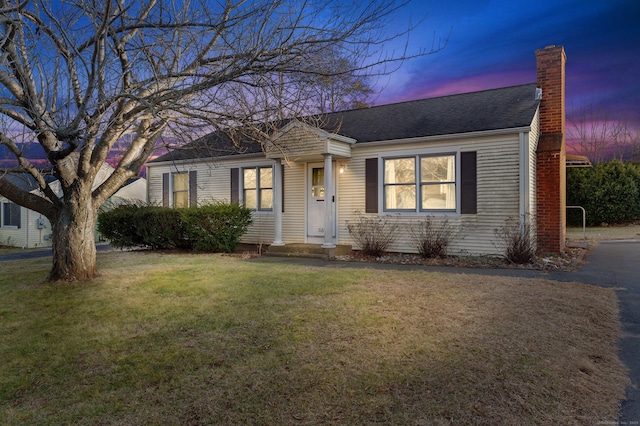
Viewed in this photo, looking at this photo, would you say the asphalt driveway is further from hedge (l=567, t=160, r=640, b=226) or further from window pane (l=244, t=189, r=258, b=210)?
window pane (l=244, t=189, r=258, b=210)

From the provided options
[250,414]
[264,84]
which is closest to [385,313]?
[250,414]

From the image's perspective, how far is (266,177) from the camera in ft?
42.7

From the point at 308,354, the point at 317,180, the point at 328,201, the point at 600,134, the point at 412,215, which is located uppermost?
the point at 600,134

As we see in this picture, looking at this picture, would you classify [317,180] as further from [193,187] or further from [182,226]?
[193,187]

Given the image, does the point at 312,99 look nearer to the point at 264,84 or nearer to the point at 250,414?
Answer: the point at 264,84

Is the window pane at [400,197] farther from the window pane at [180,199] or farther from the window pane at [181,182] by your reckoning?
the window pane at [181,182]

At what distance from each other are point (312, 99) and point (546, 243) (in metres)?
7.26

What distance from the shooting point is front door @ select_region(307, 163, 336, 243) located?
1195cm

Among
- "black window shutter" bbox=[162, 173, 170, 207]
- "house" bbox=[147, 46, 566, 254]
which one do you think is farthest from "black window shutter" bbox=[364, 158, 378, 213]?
"black window shutter" bbox=[162, 173, 170, 207]

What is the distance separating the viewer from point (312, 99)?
6.38 metres

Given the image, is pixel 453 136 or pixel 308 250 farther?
pixel 308 250

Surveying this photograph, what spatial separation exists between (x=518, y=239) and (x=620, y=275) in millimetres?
1951

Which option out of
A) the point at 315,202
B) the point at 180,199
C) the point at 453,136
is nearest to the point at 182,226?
the point at 180,199

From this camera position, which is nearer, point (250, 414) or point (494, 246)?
point (250, 414)
